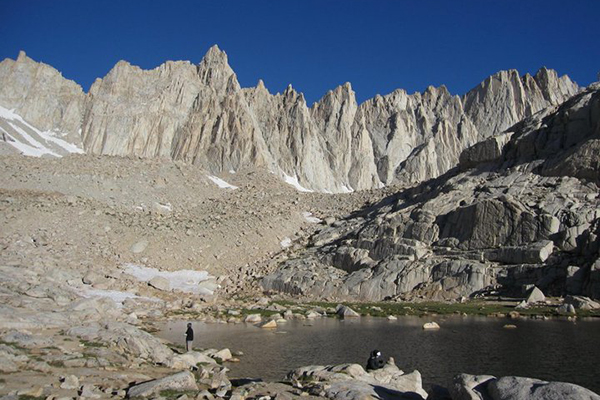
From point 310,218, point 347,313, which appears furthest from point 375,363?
point 310,218

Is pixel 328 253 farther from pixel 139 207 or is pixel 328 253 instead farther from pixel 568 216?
pixel 139 207

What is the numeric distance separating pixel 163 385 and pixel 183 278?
53.5 m

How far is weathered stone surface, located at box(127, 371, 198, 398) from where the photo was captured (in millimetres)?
17047

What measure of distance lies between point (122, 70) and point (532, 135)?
396 feet

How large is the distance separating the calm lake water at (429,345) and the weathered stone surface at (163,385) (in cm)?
509

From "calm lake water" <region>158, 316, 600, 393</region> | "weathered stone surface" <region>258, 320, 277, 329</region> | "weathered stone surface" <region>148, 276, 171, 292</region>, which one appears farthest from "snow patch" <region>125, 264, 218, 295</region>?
"weathered stone surface" <region>258, 320, 277, 329</region>

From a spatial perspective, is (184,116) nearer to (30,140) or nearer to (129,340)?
(30,140)

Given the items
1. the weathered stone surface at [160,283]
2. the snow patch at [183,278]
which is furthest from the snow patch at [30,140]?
the weathered stone surface at [160,283]

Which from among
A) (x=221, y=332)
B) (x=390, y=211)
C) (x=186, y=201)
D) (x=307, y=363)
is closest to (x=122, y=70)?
(x=186, y=201)

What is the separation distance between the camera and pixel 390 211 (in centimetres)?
8656

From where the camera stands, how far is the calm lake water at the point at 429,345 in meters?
23.5

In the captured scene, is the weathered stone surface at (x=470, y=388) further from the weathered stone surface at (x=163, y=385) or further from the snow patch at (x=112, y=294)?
the snow patch at (x=112, y=294)

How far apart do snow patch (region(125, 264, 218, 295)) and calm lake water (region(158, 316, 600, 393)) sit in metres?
→ 22.8

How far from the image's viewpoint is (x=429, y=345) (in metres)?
30.4
